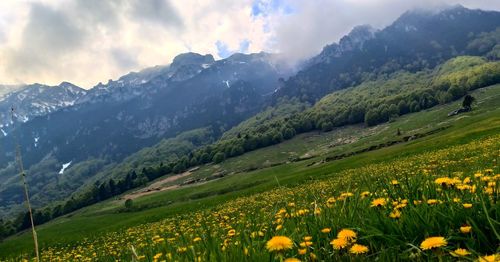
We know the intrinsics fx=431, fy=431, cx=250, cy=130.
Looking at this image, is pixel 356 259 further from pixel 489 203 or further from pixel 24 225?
pixel 24 225

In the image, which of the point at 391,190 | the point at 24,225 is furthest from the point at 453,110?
the point at 391,190

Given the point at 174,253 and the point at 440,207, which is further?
the point at 174,253

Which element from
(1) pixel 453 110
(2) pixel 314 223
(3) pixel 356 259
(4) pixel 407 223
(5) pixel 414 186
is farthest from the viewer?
(1) pixel 453 110

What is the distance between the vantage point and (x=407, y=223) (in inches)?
171

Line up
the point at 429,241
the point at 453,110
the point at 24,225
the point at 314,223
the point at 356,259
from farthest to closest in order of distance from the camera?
the point at 453,110
the point at 24,225
the point at 314,223
the point at 356,259
the point at 429,241

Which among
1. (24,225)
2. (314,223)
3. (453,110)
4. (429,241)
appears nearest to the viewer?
(429,241)

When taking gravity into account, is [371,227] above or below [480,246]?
above

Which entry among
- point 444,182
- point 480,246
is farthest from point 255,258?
point 444,182

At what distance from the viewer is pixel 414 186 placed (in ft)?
19.6

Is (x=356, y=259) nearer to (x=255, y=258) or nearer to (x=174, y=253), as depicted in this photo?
(x=255, y=258)

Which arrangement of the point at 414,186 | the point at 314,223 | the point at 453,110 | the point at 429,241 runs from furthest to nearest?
1. the point at 453,110
2. the point at 414,186
3. the point at 314,223
4. the point at 429,241

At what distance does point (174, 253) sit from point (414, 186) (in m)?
3.37

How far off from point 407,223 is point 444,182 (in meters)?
1.37

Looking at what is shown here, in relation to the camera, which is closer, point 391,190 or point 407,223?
point 407,223
